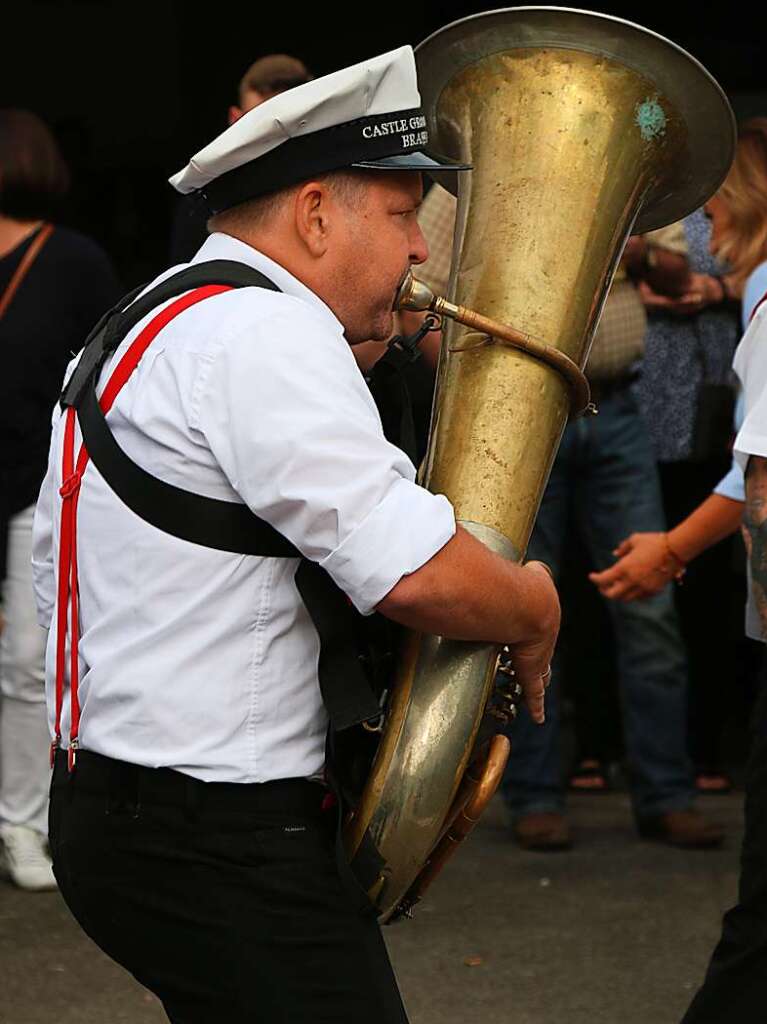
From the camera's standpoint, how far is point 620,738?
5.77 m

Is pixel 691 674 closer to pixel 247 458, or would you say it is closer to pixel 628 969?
pixel 628 969

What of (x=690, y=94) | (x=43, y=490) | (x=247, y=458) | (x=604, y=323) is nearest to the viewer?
(x=247, y=458)

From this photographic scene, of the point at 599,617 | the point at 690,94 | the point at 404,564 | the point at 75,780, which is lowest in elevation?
the point at 599,617

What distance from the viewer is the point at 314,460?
1.93 m

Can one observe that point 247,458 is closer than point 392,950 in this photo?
Yes

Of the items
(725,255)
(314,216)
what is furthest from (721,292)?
(314,216)

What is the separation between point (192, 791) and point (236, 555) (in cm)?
28

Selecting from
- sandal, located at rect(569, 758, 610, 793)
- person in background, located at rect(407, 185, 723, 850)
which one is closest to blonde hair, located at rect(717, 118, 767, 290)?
person in background, located at rect(407, 185, 723, 850)

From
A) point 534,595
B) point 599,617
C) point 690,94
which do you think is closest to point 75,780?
point 534,595

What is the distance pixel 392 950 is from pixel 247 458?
8.01ft

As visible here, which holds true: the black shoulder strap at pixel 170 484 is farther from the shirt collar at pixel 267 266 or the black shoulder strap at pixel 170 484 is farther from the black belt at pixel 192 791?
the black belt at pixel 192 791

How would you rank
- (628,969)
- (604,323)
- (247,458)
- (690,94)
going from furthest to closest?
(604,323)
(628,969)
(690,94)
(247,458)

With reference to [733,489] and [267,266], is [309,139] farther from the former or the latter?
[733,489]

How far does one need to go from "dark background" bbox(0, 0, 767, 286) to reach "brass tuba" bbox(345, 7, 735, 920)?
14.8 ft
